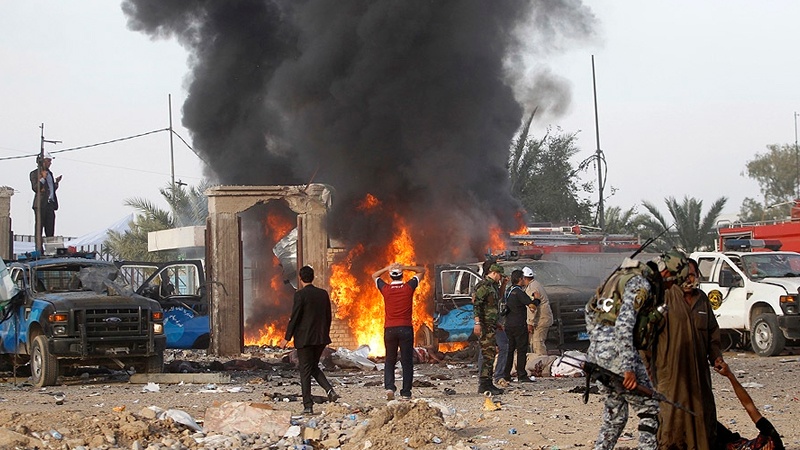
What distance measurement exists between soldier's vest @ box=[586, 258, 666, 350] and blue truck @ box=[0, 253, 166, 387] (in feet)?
31.4

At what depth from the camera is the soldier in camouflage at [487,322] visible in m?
13.0

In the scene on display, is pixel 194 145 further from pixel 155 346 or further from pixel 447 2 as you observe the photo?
pixel 155 346

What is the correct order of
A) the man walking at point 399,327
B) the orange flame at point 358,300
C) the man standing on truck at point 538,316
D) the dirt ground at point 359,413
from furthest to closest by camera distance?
the orange flame at point 358,300 → the man standing on truck at point 538,316 → the man walking at point 399,327 → the dirt ground at point 359,413

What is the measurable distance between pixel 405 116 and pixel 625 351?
1932 centimetres

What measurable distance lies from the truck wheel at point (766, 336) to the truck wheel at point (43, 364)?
11.6 metres

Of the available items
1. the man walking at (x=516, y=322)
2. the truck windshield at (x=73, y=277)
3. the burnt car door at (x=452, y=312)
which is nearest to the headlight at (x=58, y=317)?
the truck windshield at (x=73, y=277)

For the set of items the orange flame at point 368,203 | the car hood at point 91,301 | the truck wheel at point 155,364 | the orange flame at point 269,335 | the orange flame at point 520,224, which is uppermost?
the orange flame at point 368,203

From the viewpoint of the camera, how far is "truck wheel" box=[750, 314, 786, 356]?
18234 millimetres

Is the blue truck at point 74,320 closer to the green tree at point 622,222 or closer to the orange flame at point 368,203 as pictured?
the orange flame at point 368,203

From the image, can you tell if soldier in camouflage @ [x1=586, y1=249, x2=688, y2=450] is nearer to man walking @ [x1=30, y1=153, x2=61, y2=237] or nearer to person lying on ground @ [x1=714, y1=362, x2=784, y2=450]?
person lying on ground @ [x1=714, y1=362, x2=784, y2=450]

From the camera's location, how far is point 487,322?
13156 millimetres

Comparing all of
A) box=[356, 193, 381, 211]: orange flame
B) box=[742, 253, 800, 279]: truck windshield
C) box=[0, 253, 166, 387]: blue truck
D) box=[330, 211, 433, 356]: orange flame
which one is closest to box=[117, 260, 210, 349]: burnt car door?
box=[0, 253, 166, 387]: blue truck

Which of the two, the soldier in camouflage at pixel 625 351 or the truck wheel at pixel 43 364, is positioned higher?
the soldier in camouflage at pixel 625 351

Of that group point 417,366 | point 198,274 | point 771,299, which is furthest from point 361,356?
point 771,299
